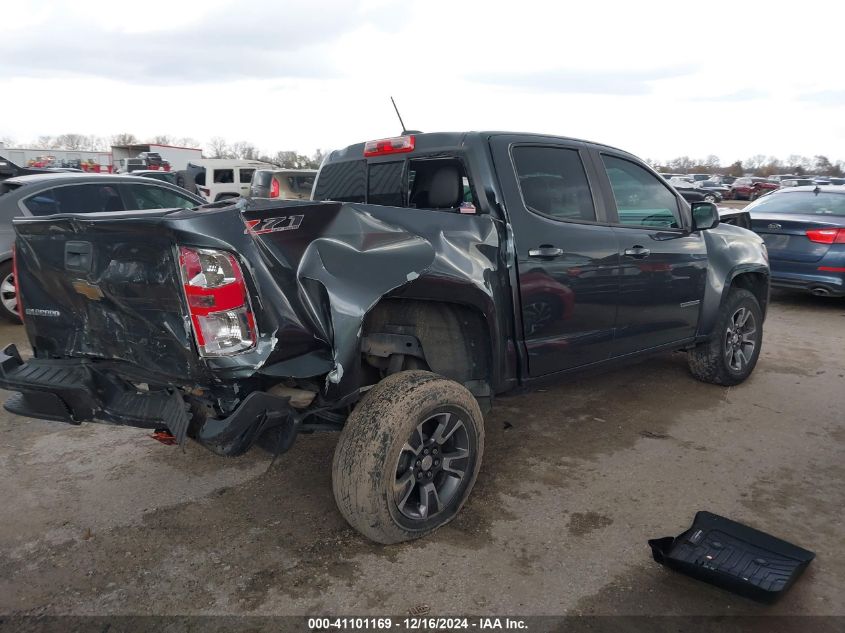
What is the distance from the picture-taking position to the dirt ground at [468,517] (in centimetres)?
262

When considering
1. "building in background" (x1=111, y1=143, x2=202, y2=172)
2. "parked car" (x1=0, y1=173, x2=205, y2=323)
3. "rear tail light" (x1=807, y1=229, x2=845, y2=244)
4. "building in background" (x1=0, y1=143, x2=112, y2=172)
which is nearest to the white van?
"parked car" (x1=0, y1=173, x2=205, y2=323)

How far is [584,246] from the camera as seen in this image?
373cm

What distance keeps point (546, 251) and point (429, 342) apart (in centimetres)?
83

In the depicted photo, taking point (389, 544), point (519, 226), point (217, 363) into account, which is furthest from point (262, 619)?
point (519, 226)

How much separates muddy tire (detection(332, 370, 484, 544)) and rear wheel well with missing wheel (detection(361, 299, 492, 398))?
20cm

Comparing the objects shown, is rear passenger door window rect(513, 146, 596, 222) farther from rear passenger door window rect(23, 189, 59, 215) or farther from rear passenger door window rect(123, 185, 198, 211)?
rear passenger door window rect(23, 189, 59, 215)

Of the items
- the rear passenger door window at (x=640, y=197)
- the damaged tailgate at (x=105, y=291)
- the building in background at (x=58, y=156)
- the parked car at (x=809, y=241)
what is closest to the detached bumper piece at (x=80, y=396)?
the damaged tailgate at (x=105, y=291)

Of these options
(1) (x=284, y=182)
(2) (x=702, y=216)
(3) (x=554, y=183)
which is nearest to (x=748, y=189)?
(1) (x=284, y=182)

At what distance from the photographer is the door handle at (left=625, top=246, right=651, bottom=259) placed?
13.1 feet

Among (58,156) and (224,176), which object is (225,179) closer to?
(224,176)

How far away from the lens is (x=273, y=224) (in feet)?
8.63

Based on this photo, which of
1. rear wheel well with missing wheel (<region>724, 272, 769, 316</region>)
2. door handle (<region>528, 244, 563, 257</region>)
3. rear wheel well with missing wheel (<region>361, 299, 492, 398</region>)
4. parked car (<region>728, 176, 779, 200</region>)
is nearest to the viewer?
rear wheel well with missing wheel (<region>361, 299, 492, 398</region>)

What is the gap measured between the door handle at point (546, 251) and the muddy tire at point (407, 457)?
886 millimetres

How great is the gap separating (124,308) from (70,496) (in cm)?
135
